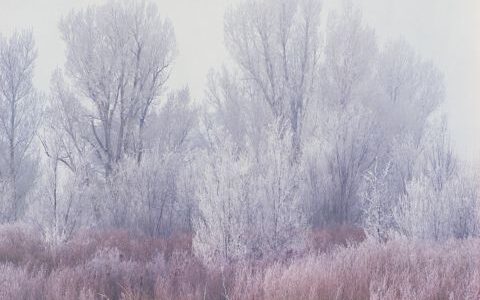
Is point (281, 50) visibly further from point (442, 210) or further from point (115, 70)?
point (442, 210)

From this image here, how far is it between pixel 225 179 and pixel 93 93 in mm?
10431

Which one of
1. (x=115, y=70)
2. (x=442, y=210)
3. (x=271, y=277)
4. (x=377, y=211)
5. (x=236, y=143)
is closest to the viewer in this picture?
(x=271, y=277)

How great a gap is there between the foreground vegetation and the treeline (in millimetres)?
1384

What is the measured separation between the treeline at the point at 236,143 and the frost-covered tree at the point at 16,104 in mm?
58

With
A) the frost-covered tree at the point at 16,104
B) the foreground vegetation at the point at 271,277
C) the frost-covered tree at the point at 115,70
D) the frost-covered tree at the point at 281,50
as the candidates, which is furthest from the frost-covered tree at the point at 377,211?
the frost-covered tree at the point at 16,104

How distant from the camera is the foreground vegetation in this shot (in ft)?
17.5

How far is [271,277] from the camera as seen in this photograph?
20.0 feet

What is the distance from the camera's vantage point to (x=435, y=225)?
10828 millimetres

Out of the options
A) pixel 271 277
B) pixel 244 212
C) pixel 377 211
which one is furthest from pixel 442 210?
pixel 271 277

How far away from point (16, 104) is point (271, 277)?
63.9ft

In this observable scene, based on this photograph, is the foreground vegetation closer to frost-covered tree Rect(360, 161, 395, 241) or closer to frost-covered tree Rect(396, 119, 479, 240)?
frost-covered tree Rect(360, 161, 395, 241)

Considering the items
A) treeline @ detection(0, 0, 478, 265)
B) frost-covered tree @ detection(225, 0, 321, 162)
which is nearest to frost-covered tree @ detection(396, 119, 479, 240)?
treeline @ detection(0, 0, 478, 265)

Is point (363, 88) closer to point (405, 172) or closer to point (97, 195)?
point (405, 172)

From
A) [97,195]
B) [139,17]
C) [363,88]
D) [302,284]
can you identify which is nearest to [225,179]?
[302,284]
